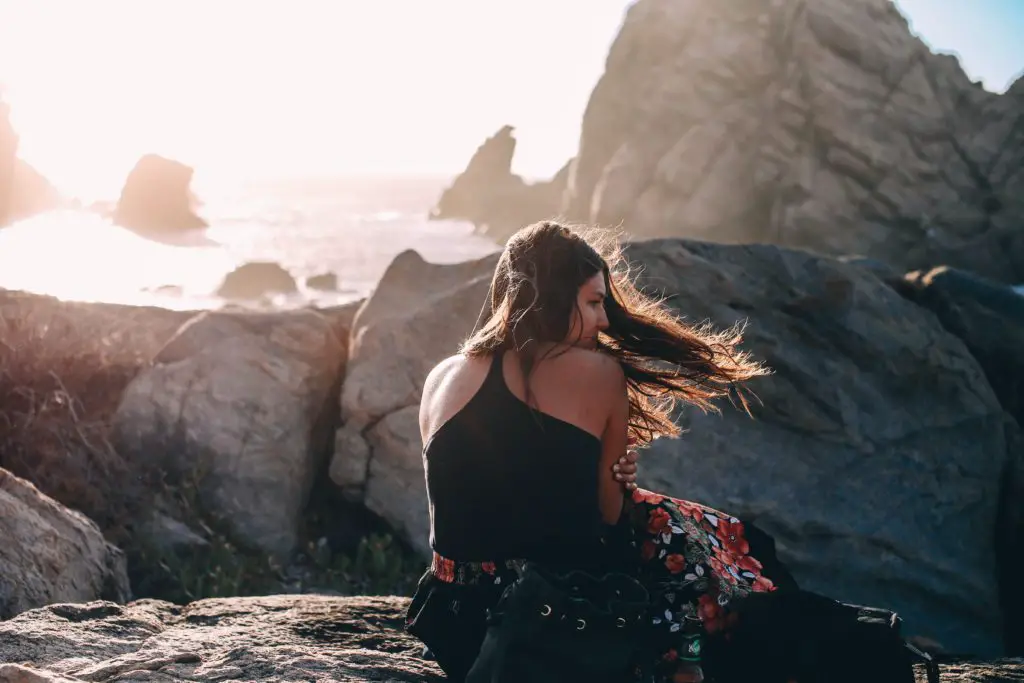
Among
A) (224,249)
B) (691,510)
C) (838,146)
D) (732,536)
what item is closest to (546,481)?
(691,510)

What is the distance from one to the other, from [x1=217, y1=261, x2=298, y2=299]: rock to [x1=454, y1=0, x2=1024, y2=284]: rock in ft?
78.5

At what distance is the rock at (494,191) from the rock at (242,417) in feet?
399

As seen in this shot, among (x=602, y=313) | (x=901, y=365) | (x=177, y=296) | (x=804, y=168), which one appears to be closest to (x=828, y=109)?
(x=804, y=168)

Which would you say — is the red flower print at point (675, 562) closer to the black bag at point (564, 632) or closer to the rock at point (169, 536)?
the black bag at point (564, 632)

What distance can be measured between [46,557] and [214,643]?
1.19 m

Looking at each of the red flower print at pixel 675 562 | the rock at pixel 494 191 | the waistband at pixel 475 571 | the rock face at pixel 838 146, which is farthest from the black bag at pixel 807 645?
the rock at pixel 494 191

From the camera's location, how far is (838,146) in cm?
4831

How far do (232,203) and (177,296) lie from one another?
119 metres

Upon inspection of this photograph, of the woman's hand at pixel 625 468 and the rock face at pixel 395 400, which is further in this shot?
the rock face at pixel 395 400

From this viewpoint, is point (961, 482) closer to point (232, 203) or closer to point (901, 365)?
point (901, 365)

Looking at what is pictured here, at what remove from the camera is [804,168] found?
50.5 m

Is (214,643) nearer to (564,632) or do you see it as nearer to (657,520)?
(564,632)

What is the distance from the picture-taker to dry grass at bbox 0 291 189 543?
5.64 m

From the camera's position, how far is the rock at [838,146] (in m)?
46.5
